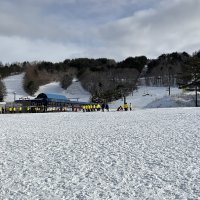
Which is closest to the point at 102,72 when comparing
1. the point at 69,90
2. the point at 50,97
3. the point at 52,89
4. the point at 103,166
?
the point at 69,90

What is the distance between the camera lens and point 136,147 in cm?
1602

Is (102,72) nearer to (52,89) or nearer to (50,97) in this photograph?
(52,89)

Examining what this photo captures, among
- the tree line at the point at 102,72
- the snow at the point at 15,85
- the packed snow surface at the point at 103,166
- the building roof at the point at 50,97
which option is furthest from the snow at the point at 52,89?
the packed snow surface at the point at 103,166

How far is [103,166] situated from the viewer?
12.9 m

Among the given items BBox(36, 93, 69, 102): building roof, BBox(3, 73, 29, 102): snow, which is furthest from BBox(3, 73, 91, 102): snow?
BBox(36, 93, 69, 102): building roof

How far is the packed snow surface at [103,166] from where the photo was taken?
10.2 metres

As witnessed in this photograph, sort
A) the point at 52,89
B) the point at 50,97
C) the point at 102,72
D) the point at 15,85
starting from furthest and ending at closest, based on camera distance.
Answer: the point at 15,85, the point at 52,89, the point at 102,72, the point at 50,97

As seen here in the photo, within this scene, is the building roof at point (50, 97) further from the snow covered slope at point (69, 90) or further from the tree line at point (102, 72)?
the snow covered slope at point (69, 90)

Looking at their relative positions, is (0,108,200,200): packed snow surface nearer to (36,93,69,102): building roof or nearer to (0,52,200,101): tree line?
(36,93,69,102): building roof

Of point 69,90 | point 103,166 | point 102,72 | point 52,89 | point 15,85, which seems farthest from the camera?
point 15,85

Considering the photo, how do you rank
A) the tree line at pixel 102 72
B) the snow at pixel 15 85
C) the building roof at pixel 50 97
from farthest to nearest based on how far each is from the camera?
the snow at pixel 15 85 < the tree line at pixel 102 72 < the building roof at pixel 50 97

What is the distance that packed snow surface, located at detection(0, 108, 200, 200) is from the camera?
10180 millimetres

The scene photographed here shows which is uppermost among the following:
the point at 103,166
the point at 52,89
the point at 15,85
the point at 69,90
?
the point at 15,85

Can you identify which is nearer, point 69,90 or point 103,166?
point 103,166
